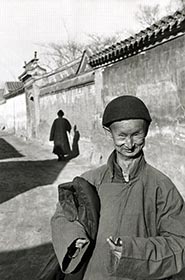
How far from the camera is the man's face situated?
1.51m

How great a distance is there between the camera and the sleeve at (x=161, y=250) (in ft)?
4.30

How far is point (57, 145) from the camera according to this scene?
35.2ft

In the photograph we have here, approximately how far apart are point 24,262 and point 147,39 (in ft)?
15.8

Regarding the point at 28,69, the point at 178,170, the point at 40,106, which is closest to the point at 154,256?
the point at 178,170

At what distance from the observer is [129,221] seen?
56.9 inches

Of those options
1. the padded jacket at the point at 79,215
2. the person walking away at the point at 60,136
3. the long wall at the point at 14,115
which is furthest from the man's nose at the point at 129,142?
the long wall at the point at 14,115

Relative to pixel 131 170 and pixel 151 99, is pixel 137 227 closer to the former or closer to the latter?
pixel 131 170

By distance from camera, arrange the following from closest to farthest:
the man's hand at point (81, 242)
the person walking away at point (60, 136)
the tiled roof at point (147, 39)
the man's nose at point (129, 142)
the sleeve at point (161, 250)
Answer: the sleeve at point (161, 250), the man's hand at point (81, 242), the man's nose at point (129, 142), the tiled roof at point (147, 39), the person walking away at point (60, 136)

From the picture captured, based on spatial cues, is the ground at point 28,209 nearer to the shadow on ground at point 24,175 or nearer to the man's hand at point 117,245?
the shadow on ground at point 24,175

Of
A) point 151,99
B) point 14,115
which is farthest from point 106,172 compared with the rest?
point 14,115

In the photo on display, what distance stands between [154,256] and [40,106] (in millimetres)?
15466

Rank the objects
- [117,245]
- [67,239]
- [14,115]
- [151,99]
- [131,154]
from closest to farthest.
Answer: [117,245]
[67,239]
[131,154]
[151,99]
[14,115]

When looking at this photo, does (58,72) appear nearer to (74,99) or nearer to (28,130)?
(74,99)

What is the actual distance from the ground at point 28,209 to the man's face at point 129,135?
7.61 feet
